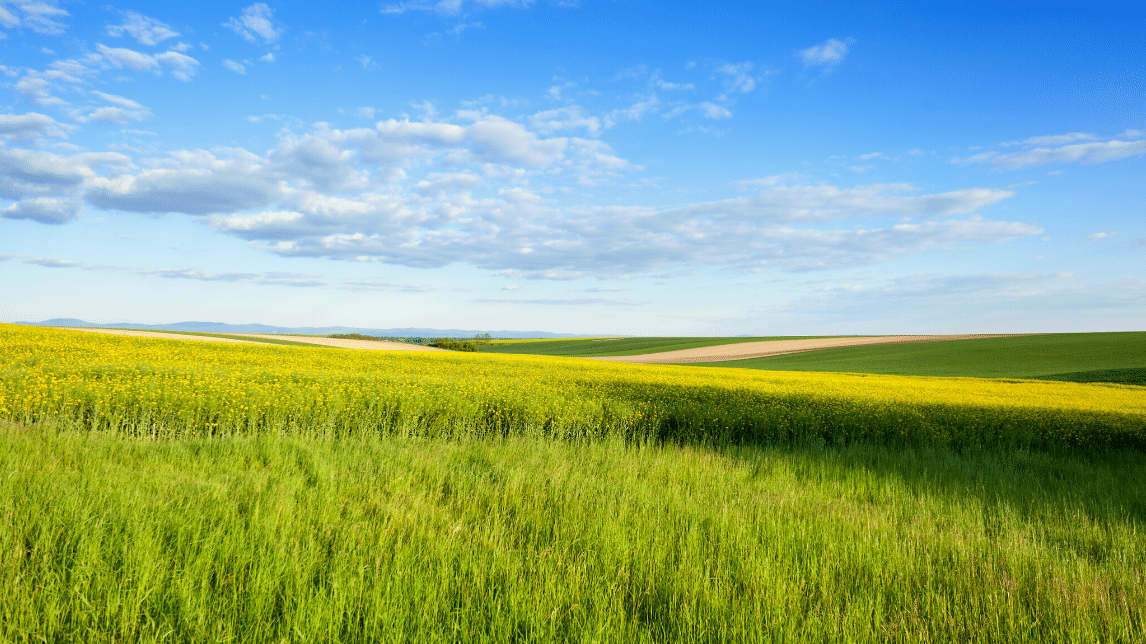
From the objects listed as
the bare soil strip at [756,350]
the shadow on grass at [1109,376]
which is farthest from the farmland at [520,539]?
the bare soil strip at [756,350]

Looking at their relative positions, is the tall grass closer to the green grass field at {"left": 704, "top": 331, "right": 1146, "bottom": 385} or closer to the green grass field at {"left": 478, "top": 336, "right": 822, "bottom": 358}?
the green grass field at {"left": 704, "top": 331, "right": 1146, "bottom": 385}

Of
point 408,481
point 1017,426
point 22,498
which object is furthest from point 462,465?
point 1017,426

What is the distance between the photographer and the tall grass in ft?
9.35

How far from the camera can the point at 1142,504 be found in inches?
269

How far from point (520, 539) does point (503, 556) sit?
533mm

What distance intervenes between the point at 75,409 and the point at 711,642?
11.0 metres

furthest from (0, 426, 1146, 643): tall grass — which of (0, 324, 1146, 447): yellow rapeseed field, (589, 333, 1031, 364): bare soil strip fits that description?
(589, 333, 1031, 364): bare soil strip

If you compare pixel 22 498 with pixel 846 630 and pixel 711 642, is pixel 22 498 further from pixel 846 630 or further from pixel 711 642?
pixel 846 630

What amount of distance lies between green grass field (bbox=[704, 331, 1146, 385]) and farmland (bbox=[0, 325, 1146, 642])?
40.0 meters

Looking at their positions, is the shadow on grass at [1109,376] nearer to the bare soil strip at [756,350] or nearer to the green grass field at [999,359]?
the green grass field at [999,359]

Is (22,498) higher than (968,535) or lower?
higher

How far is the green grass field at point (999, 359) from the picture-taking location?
39844 millimetres

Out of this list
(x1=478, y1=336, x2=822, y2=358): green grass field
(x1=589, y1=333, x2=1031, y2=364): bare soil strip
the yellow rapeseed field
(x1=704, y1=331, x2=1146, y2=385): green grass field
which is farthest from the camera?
(x1=478, y1=336, x2=822, y2=358): green grass field

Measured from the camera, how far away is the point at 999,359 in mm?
49219
